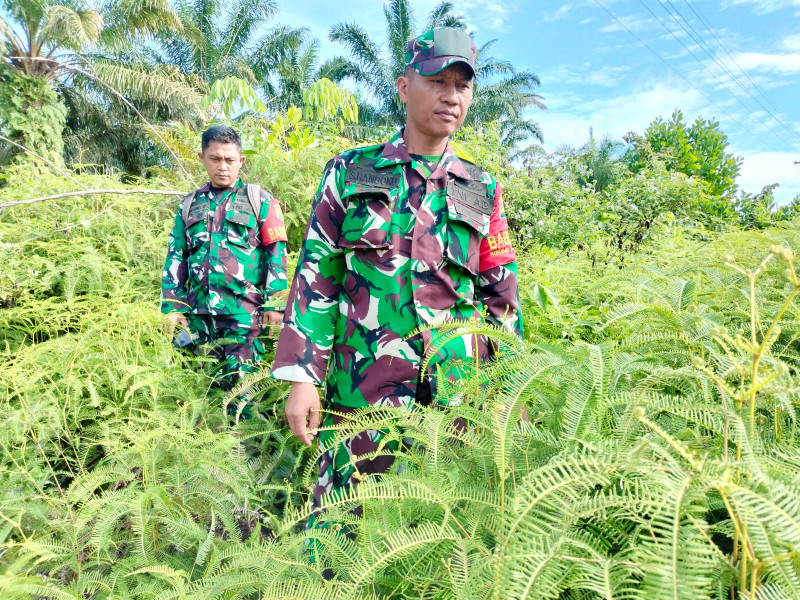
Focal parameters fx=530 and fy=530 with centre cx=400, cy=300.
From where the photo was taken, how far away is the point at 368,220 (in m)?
1.85

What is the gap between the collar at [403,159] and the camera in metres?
1.93

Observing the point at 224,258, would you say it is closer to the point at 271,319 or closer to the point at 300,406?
the point at 271,319

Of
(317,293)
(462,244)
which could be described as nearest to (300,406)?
(317,293)

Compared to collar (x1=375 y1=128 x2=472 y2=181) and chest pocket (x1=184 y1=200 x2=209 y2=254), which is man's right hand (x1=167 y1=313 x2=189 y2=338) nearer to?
chest pocket (x1=184 y1=200 x2=209 y2=254)

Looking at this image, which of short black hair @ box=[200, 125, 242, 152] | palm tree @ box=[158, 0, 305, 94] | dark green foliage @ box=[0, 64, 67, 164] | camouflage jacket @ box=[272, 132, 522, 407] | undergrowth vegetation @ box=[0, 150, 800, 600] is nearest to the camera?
undergrowth vegetation @ box=[0, 150, 800, 600]

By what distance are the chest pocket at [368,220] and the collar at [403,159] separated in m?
0.14

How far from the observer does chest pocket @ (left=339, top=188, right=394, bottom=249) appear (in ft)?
5.98

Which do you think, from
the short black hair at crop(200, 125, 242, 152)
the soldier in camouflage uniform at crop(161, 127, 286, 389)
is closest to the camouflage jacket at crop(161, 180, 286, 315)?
the soldier in camouflage uniform at crop(161, 127, 286, 389)

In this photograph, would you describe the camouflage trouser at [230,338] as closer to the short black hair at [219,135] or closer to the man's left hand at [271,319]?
the man's left hand at [271,319]

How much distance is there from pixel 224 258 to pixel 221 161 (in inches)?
26.9

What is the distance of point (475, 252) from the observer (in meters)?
1.95

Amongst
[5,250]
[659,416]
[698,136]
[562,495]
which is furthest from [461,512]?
[698,136]

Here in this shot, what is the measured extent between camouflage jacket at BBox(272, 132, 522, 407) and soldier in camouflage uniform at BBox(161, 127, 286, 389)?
5.13 feet

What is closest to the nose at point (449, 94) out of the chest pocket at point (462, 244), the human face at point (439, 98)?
the human face at point (439, 98)
